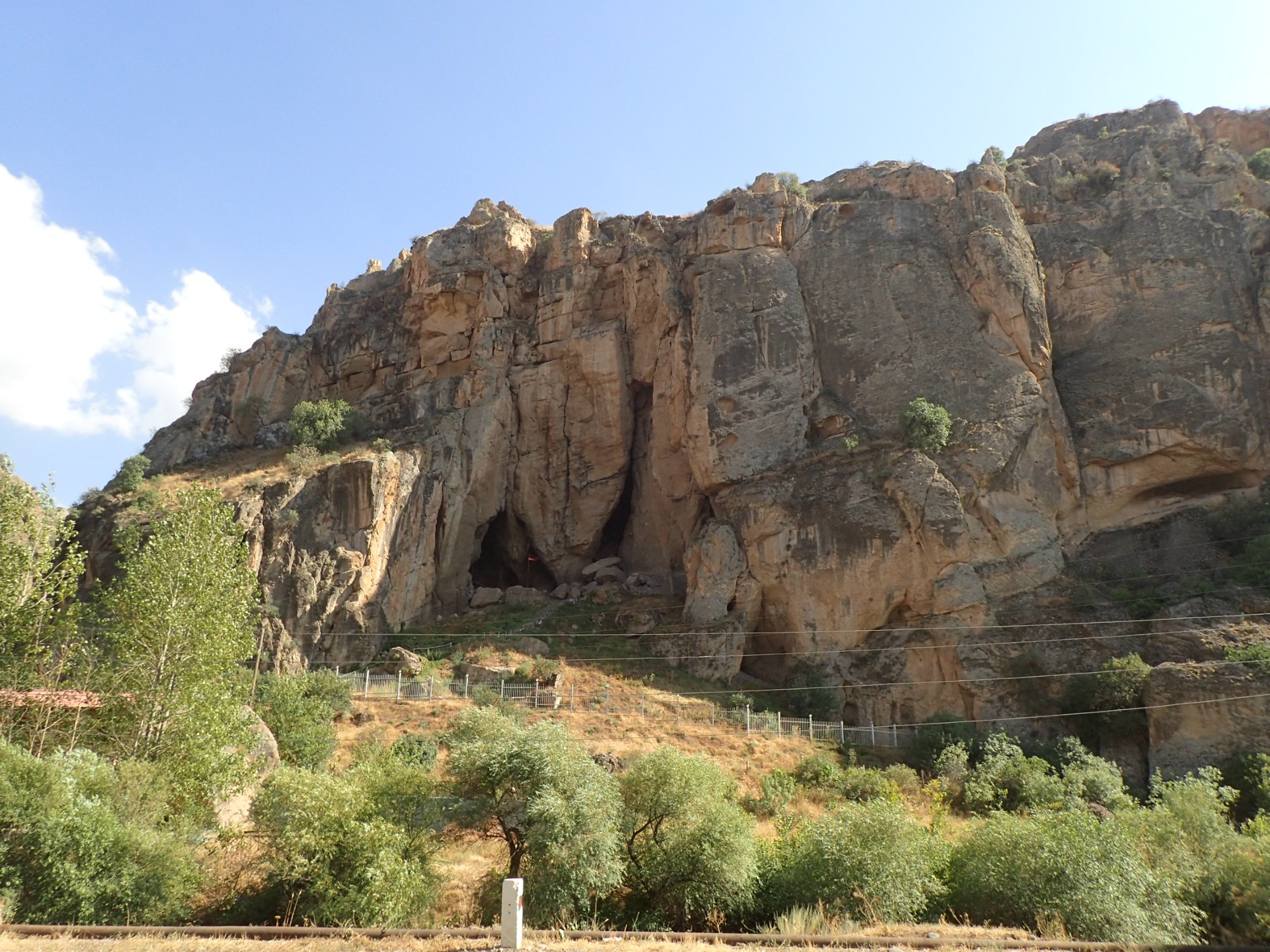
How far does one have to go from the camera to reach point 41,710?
49.1ft

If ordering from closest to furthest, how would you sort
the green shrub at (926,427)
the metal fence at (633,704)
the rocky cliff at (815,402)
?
the metal fence at (633,704), the rocky cliff at (815,402), the green shrub at (926,427)

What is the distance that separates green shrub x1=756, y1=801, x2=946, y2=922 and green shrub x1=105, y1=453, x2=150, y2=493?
101ft

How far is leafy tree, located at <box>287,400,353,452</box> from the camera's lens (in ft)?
117

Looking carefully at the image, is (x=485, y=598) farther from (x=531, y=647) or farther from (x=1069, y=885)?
(x=1069, y=885)

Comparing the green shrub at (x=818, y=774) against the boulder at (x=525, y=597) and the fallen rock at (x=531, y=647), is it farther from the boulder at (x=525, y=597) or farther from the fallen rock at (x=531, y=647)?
the boulder at (x=525, y=597)

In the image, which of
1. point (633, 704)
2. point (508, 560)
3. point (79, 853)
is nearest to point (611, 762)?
point (633, 704)

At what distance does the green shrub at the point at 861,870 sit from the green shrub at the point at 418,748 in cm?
882

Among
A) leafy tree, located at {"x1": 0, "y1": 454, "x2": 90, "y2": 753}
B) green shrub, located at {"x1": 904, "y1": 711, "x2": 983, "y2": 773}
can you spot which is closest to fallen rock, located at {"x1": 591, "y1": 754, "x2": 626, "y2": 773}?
green shrub, located at {"x1": 904, "y1": 711, "x2": 983, "y2": 773}

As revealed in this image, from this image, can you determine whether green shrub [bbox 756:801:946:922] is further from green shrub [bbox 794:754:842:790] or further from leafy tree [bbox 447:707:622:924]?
green shrub [bbox 794:754:842:790]

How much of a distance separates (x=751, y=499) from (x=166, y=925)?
24.0 m

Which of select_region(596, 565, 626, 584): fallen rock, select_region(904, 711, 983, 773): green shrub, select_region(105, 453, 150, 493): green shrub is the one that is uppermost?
select_region(105, 453, 150, 493): green shrub

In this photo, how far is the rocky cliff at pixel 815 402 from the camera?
2958cm

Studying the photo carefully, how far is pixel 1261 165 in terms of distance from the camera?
3894cm

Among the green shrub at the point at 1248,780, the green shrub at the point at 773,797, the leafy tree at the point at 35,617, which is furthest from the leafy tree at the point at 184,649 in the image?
the green shrub at the point at 1248,780
